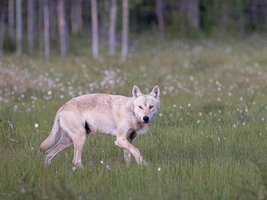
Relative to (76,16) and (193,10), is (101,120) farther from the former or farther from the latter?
(193,10)

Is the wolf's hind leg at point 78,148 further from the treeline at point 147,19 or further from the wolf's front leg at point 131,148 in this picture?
the treeline at point 147,19

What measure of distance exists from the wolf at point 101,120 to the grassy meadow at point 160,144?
11.0 inches

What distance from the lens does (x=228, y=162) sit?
927 cm

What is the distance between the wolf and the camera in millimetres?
9664

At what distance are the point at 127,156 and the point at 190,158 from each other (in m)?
0.92

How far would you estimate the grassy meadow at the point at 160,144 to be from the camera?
25.5 feet

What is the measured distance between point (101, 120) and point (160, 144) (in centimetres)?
148

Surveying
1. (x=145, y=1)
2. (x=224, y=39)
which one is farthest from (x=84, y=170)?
(x=145, y=1)

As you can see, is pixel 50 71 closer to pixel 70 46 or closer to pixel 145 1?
pixel 70 46

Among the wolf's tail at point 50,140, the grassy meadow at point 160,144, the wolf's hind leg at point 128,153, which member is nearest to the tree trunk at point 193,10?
the grassy meadow at point 160,144

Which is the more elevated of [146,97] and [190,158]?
[146,97]

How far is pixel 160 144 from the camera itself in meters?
11.0

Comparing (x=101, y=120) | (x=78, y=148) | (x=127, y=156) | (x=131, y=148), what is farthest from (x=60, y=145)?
(x=131, y=148)

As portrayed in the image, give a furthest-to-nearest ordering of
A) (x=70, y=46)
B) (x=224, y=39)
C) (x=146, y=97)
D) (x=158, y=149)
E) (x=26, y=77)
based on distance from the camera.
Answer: (x=224, y=39), (x=70, y=46), (x=26, y=77), (x=158, y=149), (x=146, y=97)
